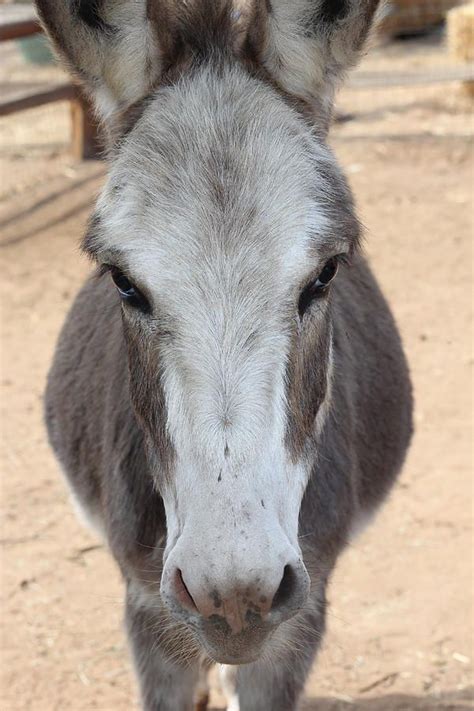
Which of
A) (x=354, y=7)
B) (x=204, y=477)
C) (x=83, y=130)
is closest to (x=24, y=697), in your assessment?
→ (x=204, y=477)

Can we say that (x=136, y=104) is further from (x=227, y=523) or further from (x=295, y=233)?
(x=227, y=523)

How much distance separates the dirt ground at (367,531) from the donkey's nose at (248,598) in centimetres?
158

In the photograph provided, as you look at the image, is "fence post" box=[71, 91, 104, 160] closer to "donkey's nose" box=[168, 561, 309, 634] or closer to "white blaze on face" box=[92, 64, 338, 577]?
"white blaze on face" box=[92, 64, 338, 577]

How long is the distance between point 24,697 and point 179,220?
271 cm

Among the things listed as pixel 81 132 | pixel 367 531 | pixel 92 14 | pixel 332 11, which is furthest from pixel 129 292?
pixel 81 132

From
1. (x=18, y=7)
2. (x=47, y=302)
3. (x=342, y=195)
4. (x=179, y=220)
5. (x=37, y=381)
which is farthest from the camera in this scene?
(x=18, y=7)

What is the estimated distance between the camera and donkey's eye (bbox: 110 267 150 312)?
2.44 m

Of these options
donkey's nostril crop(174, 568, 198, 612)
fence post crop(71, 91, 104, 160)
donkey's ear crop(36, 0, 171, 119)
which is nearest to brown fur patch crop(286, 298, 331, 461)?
donkey's nostril crop(174, 568, 198, 612)

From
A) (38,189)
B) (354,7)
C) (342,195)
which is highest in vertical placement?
(354,7)

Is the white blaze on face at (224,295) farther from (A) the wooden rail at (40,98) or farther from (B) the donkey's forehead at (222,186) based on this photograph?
(A) the wooden rail at (40,98)

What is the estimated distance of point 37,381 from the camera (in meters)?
6.71

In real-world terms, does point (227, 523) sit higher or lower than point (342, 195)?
lower

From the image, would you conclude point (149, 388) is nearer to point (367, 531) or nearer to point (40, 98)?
point (367, 531)

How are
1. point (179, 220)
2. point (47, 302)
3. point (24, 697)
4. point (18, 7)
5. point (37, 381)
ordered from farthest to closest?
1. point (18, 7)
2. point (47, 302)
3. point (37, 381)
4. point (24, 697)
5. point (179, 220)
